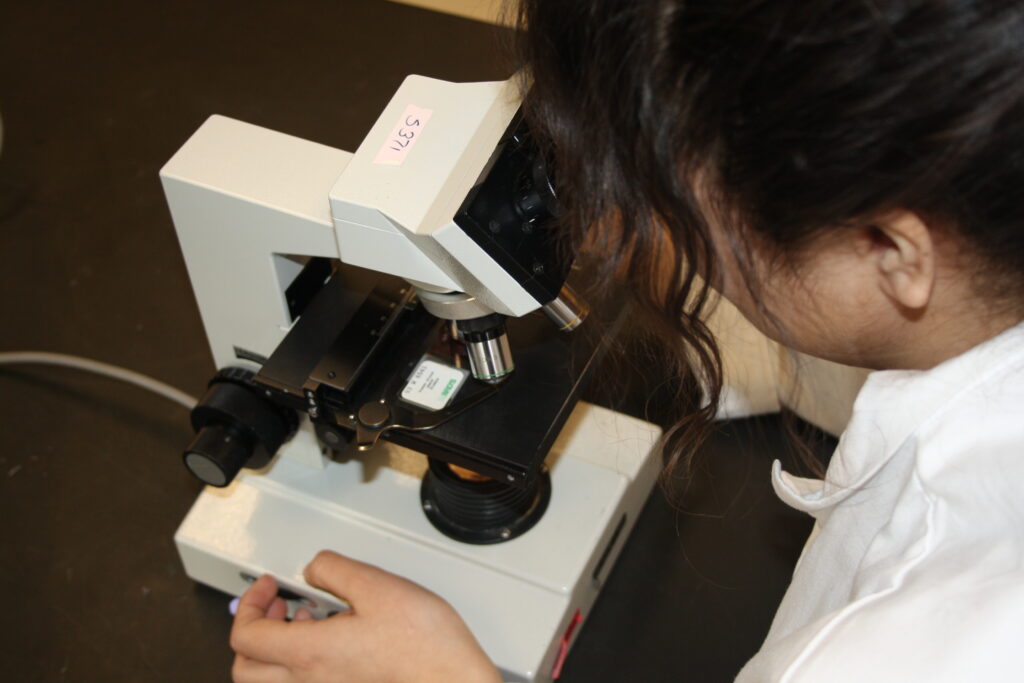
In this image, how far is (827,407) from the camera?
1.01 metres

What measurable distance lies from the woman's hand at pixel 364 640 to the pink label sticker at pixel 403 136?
0.38m

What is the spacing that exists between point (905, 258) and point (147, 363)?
0.87 meters

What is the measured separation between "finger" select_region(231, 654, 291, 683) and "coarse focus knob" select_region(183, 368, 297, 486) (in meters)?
0.16

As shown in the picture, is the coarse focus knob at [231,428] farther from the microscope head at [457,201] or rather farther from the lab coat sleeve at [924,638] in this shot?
the lab coat sleeve at [924,638]

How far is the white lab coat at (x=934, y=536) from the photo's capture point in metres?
0.51

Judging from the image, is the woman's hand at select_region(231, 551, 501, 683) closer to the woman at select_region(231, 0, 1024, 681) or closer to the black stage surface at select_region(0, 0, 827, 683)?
the black stage surface at select_region(0, 0, 827, 683)

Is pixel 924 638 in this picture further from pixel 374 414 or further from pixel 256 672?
pixel 256 672

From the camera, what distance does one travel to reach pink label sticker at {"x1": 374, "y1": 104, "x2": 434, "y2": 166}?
0.62 metres

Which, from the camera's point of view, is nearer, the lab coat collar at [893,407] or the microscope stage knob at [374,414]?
the lab coat collar at [893,407]

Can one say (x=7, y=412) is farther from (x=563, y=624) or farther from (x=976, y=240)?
(x=976, y=240)

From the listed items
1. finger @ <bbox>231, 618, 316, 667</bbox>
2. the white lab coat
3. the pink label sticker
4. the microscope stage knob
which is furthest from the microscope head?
finger @ <bbox>231, 618, 316, 667</bbox>

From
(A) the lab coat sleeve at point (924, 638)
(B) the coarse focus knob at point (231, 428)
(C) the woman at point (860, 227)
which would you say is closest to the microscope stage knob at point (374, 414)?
(B) the coarse focus knob at point (231, 428)

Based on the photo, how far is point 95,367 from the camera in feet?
3.58

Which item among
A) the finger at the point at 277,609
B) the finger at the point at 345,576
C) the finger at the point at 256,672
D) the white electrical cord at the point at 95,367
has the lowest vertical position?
the white electrical cord at the point at 95,367
